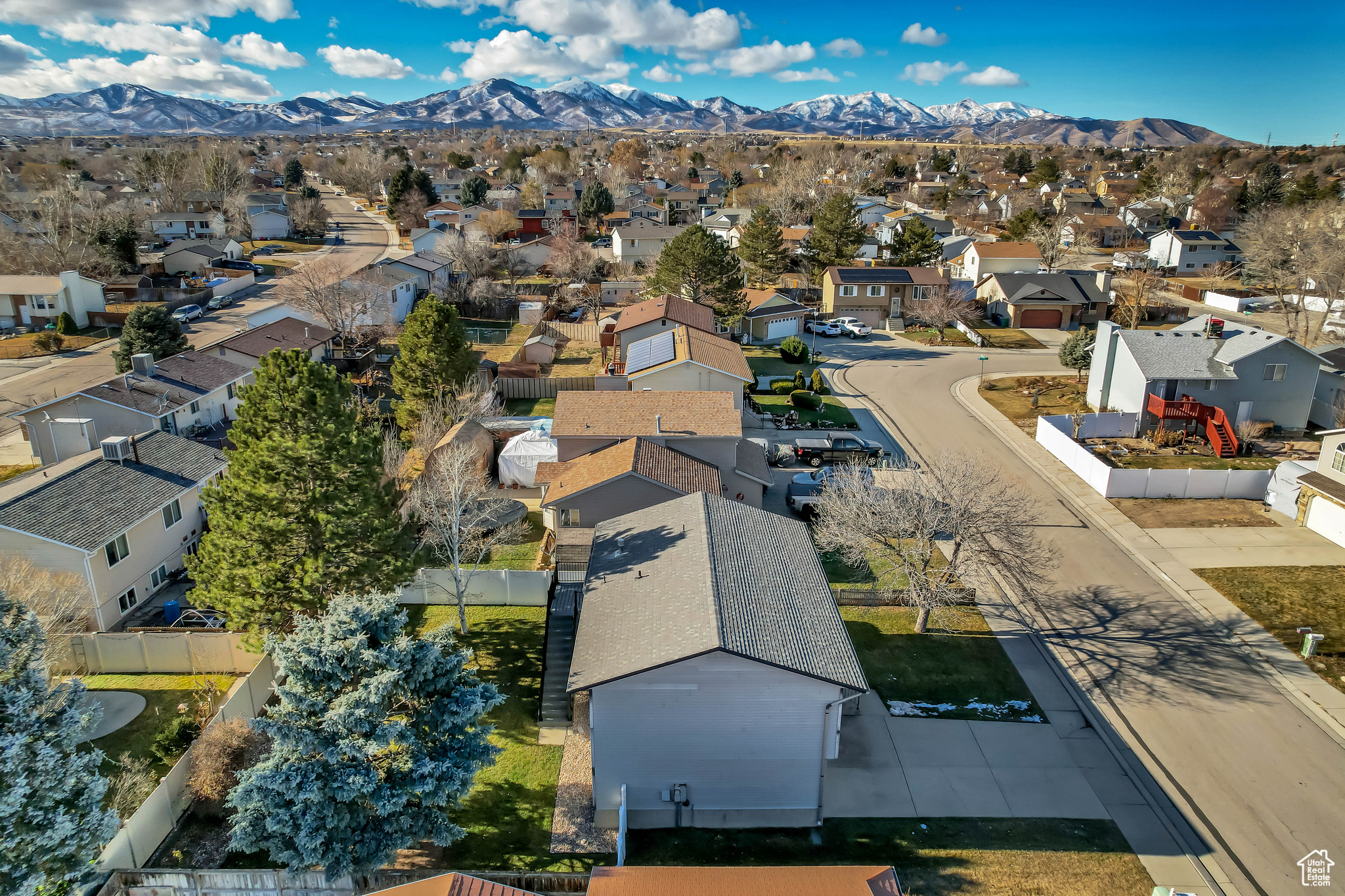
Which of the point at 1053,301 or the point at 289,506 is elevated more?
the point at 1053,301

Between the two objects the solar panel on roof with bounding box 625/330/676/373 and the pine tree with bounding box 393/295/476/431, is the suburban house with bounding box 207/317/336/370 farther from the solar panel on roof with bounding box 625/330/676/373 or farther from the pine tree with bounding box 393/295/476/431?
the solar panel on roof with bounding box 625/330/676/373

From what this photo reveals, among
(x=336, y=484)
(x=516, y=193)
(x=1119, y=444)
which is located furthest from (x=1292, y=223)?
(x=516, y=193)

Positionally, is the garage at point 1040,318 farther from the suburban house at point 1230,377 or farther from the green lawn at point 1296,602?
the green lawn at point 1296,602

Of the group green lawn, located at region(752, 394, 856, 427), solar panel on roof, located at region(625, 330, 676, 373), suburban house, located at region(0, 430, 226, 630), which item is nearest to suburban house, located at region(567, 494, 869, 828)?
suburban house, located at region(0, 430, 226, 630)

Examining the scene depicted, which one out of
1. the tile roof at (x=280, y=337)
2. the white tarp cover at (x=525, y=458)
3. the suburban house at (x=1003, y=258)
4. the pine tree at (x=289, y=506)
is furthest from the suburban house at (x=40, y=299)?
the suburban house at (x=1003, y=258)

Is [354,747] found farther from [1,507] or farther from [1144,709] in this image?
[1144,709]

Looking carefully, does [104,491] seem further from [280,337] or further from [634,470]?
[280,337]

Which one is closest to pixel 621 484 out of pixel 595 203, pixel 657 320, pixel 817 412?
pixel 817 412
